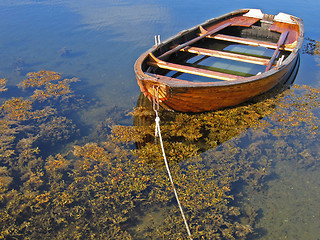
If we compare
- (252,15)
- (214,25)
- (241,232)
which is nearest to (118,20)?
(214,25)

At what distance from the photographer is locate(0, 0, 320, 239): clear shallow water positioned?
4703 mm

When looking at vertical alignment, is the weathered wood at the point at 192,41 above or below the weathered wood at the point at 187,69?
above

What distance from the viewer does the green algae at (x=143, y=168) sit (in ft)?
14.0

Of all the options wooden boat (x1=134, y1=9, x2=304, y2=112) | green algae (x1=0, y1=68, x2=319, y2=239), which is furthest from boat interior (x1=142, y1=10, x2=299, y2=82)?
green algae (x1=0, y1=68, x2=319, y2=239)

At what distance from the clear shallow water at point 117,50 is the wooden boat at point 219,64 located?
43.7 inches

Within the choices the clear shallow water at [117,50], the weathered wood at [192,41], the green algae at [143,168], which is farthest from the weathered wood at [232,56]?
the clear shallow water at [117,50]

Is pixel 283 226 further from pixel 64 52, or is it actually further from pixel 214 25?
pixel 64 52

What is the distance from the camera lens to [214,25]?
10.1 metres

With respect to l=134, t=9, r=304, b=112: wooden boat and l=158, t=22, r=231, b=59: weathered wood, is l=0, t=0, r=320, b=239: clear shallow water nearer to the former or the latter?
l=134, t=9, r=304, b=112: wooden boat

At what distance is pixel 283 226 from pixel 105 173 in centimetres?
331

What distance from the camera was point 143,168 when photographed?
5.16 meters

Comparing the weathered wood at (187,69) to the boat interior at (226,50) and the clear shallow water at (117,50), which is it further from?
the clear shallow water at (117,50)

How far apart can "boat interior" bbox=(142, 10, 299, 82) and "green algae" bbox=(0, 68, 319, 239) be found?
4.03 ft

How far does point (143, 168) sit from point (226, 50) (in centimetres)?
647
